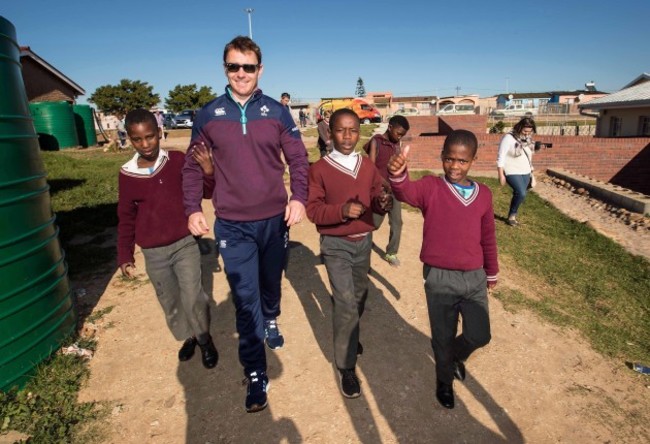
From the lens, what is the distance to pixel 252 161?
8.79 feet

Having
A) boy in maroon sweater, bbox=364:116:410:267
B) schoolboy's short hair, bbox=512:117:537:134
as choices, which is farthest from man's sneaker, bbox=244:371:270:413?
schoolboy's short hair, bbox=512:117:537:134

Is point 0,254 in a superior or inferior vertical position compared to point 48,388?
superior

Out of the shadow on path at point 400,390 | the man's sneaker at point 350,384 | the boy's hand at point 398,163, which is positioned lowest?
the shadow on path at point 400,390

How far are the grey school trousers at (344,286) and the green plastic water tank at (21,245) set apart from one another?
96.5 inches

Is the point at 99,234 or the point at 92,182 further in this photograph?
the point at 92,182

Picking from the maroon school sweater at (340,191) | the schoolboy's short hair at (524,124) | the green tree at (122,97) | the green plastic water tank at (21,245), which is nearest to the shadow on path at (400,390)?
the maroon school sweater at (340,191)

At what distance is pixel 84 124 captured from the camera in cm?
2131

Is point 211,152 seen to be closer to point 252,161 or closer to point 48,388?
point 252,161

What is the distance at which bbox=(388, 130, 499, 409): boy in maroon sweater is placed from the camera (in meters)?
2.61

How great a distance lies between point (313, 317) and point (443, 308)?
185 cm

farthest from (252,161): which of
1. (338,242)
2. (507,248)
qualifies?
(507,248)

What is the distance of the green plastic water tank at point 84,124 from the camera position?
2102 cm

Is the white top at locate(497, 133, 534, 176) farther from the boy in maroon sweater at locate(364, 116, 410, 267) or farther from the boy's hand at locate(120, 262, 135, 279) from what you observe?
the boy's hand at locate(120, 262, 135, 279)

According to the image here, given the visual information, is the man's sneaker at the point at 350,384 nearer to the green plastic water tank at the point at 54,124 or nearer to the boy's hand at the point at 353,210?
the boy's hand at the point at 353,210
